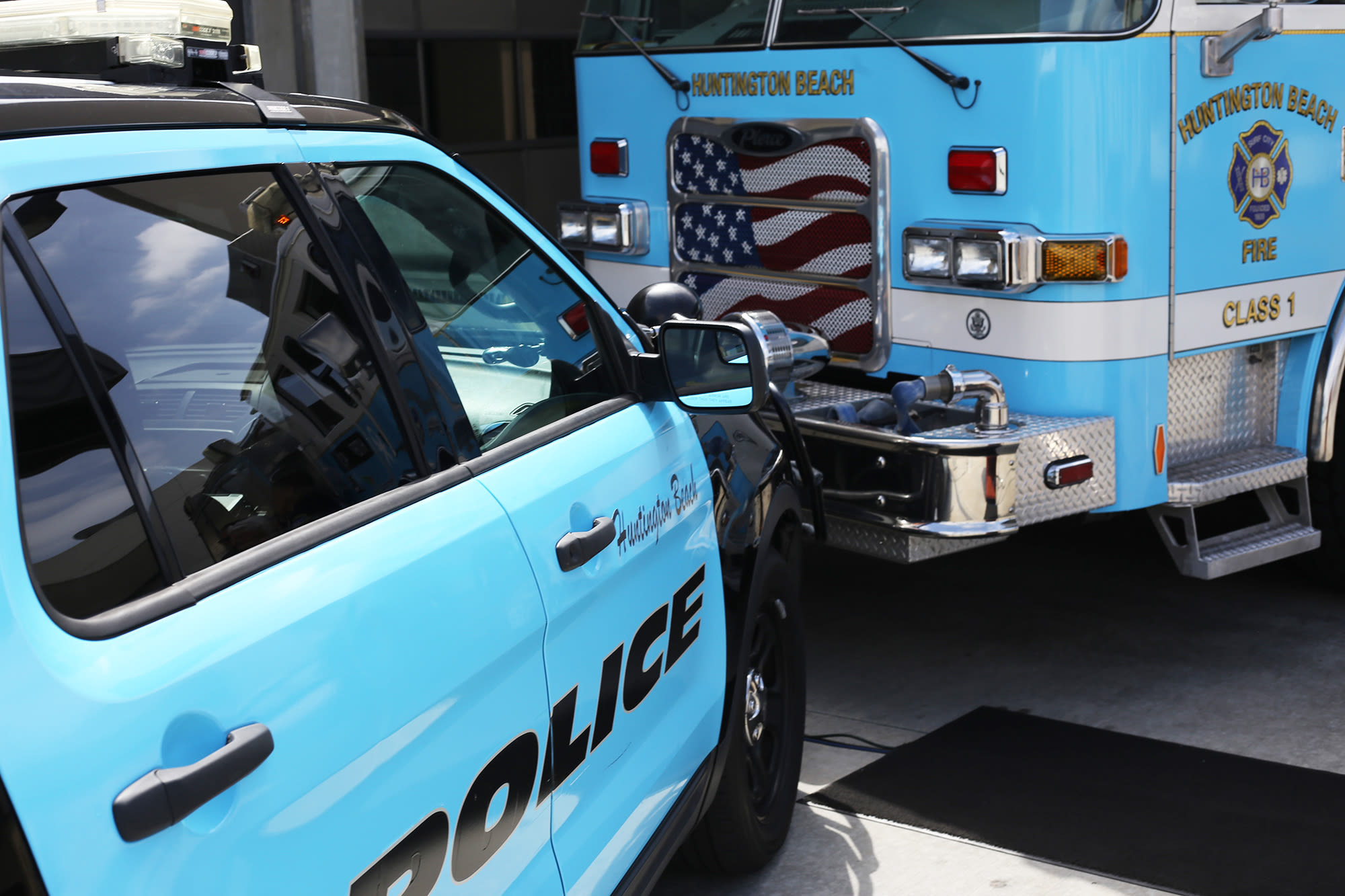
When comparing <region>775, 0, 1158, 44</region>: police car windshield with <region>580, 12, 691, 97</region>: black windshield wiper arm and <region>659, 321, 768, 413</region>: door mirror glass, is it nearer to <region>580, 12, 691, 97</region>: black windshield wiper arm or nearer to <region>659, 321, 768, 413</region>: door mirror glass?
<region>580, 12, 691, 97</region>: black windshield wiper arm

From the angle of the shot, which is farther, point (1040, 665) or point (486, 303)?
point (1040, 665)

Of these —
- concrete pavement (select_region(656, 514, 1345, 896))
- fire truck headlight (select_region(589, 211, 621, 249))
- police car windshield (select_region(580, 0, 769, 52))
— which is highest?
police car windshield (select_region(580, 0, 769, 52))

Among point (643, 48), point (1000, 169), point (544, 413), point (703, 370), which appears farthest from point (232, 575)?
→ point (643, 48)

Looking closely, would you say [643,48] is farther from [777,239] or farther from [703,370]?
[703,370]

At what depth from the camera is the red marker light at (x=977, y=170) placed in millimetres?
4598

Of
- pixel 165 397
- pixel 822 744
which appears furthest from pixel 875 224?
Answer: pixel 165 397

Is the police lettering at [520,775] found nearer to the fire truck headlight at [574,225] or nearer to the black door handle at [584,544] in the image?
the black door handle at [584,544]

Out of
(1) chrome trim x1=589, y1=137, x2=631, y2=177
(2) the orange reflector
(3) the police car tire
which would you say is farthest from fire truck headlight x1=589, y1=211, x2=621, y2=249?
(3) the police car tire

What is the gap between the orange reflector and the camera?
4.47 m

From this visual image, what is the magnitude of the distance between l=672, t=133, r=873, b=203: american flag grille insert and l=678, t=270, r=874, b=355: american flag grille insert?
13.4 inches

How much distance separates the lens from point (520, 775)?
2.13 meters

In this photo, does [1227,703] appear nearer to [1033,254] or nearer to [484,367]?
[1033,254]

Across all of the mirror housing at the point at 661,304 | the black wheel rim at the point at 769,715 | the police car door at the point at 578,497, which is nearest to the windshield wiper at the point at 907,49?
the mirror housing at the point at 661,304

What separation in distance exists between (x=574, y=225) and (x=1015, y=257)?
2.36 metres
